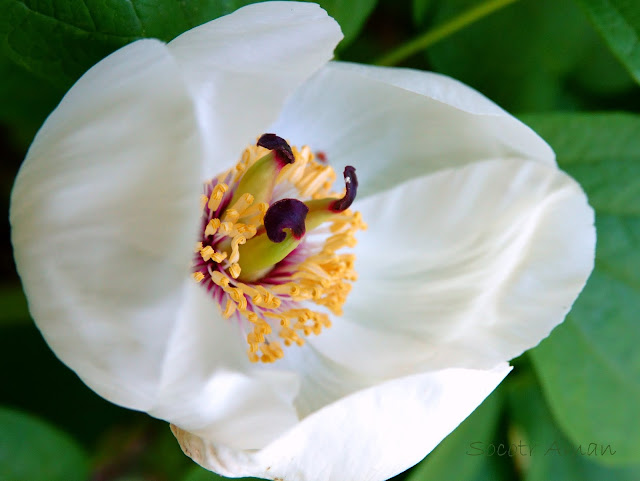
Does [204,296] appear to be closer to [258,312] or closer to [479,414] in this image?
[258,312]

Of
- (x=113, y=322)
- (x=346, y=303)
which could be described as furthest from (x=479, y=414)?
(x=113, y=322)

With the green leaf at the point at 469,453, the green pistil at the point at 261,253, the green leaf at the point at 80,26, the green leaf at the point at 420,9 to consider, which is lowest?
the green leaf at the point at 469,453

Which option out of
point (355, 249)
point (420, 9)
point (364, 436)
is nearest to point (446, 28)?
point (420, 9)

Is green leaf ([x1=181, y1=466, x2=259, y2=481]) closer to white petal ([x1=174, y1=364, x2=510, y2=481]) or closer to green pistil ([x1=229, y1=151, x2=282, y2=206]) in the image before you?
white petal ([x1=174, y1=364, x2=510, y2=481])

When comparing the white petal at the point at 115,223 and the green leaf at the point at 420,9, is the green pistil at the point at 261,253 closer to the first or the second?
the white petal at the point at 115,223

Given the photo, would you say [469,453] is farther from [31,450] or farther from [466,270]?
[31,450]

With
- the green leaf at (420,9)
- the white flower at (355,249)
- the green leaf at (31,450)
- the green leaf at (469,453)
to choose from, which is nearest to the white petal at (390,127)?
the white flower at (355,249)
